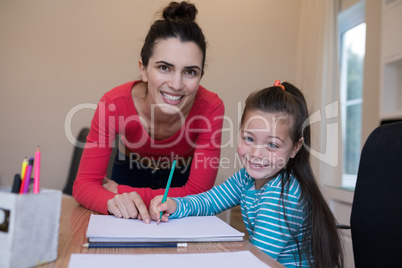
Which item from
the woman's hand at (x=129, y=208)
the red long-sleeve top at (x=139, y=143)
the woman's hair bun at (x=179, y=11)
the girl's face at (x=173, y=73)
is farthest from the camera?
the woman's hair bun at (x=179, y=11)

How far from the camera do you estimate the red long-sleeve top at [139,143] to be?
1.16 meters

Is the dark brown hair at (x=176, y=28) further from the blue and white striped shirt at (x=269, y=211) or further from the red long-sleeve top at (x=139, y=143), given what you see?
the blue and white striped shirt at (x=269, y=211)

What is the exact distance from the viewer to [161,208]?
83 centimetres

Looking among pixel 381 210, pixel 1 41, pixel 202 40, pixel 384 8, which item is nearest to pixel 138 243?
pixel 381 210

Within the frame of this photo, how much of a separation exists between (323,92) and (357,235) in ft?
6.55

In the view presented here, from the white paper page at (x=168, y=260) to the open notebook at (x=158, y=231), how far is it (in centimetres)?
8

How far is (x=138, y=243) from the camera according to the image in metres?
0.63

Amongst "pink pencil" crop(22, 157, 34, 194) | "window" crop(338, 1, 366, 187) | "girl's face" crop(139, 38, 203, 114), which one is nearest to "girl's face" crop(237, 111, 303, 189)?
"girl's face" crop(139, 38, 203, 114)

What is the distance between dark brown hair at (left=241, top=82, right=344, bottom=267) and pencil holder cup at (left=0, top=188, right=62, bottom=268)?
585 mm

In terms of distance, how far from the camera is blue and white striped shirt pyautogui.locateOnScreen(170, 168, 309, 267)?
850 millimetres

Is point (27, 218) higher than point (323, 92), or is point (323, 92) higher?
point (323, 92)

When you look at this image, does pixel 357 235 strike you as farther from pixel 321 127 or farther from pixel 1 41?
pixel 1 41

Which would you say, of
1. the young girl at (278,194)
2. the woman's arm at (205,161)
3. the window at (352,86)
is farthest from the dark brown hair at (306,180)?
the window at (352,86)

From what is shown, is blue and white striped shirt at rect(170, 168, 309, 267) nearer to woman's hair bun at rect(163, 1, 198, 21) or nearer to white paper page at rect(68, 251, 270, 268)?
white paper page at rect(68, 251, 270, 268)
